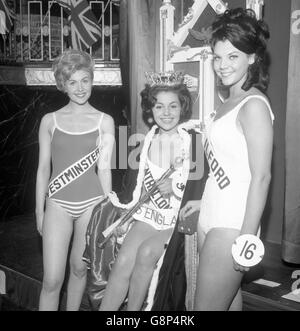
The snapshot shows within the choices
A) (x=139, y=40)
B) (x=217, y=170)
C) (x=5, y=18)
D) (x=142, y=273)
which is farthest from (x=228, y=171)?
(x=5, y=18)

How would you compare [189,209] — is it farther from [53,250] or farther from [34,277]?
[34,277]

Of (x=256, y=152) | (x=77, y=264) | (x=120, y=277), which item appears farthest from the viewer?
(x=77, y=264)

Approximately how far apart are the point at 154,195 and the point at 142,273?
372 millimetres

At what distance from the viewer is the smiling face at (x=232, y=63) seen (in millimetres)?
1627

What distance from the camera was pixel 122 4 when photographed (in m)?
3.71

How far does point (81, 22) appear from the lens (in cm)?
395

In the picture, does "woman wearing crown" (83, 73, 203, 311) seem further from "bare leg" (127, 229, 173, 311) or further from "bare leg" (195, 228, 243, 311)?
"bare leg" (195, 228, 243, 311)

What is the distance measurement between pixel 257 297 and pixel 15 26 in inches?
140

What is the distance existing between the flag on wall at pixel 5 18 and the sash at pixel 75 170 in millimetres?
2532

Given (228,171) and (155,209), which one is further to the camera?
(155,209)

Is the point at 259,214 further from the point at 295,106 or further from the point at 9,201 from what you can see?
the point at 9,201

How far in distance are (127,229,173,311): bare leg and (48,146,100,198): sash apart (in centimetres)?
49

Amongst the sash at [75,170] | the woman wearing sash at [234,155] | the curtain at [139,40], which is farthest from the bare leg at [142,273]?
the curtain at [139,40]

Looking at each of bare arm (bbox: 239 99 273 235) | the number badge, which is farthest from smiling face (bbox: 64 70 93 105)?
the number badge
